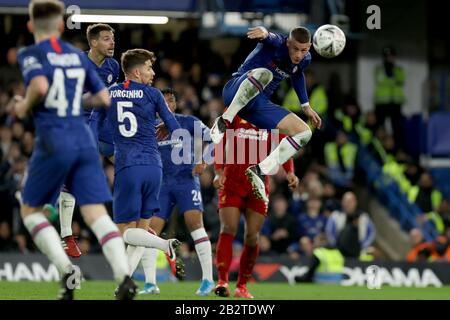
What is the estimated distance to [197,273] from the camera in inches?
792

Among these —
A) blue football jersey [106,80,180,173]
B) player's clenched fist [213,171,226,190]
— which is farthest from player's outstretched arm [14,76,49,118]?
player's clenched fist [213,171,226,190]

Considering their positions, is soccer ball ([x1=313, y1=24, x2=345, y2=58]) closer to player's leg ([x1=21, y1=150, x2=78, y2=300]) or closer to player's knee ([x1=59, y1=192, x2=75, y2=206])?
player's knee ([x1=59, y1=192, x2=75, y2=206])

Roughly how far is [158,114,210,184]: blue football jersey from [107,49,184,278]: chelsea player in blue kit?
1.75 meters

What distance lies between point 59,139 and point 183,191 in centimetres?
466

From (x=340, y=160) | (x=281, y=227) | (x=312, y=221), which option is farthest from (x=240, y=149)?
(x=340, y=160)

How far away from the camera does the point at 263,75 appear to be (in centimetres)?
1328

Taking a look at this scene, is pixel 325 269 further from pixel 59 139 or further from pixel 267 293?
pixel 59 139

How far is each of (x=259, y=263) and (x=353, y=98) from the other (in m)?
6.57

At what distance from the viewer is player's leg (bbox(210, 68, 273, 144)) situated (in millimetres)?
13266

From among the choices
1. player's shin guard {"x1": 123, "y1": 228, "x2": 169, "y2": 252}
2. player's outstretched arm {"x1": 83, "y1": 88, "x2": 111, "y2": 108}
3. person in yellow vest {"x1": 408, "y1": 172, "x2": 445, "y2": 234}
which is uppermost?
player's outstretched arm {"x1": 83, "y1": 88, "x2": 111, "y2": 108}

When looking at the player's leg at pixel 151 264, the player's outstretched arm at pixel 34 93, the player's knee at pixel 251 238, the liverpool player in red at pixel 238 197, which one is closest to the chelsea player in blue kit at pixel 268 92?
the liverpool player in red at pixel 238 197

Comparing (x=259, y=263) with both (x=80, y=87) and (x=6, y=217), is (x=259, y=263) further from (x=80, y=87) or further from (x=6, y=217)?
(x=80, y=87)

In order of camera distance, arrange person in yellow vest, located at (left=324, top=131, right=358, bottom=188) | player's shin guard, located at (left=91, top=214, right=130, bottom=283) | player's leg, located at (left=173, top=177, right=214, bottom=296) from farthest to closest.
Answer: person in yellow vest, located at (left=324, top=131, right=358, bottom=188)
player's leg, located at (left=173, top=177, right=214, bottom=296)
player's shin guard, located at (left=91, top=214, right=130, bottom=283)
